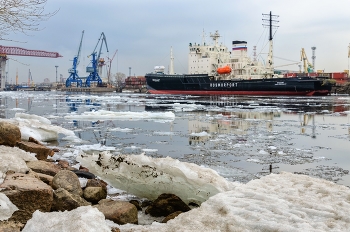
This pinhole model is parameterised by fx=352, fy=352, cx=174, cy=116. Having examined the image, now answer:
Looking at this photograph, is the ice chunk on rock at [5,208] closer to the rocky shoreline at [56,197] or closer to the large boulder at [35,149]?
the rocky shoreline at [56,197]

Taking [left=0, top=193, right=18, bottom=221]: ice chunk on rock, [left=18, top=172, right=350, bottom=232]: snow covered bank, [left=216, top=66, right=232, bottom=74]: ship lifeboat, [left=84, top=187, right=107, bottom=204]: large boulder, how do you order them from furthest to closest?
[left=216, top=66, right=232, bottom=74]: ship lifeboat < [left=84, top=187, right=107, bottom=204]: large boulder < [left=0, top=193, right=18, bottom=221]: ice chunk on rock < [left=18, top=172, right=350, bottom=232]: snow covered bank

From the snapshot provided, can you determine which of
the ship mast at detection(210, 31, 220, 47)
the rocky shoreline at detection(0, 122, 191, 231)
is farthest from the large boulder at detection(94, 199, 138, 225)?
the ship mast at detection(210, 31, 220, 47)

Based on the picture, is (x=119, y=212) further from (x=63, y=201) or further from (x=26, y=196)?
(x=26, y=196)

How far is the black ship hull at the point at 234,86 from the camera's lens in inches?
1608

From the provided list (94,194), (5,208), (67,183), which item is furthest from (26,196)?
(94,194)

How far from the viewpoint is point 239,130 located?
1055cm

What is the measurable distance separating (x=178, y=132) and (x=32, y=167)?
6247 millimetres

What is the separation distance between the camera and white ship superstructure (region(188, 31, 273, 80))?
153 feet

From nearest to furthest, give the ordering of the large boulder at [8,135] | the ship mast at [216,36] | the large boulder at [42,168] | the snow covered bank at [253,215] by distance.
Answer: the snow covered bank at [253,215]
the large boulder at [42,168]
the large boulder at [8,135]
the ship mast at [216,36]

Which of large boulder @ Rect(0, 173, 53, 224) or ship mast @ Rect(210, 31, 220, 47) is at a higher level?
ship mast @ Rect(210, 31, 220, 47)

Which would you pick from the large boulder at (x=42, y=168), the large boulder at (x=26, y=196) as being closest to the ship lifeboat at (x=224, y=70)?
the large boulder at (x=42, y=168)

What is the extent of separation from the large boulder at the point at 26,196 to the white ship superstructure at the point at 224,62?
144ft

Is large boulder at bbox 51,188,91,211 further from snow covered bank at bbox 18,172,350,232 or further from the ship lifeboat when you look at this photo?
the ship lifeboat

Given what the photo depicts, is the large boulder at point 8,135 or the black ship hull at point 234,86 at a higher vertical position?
the black ship hull at point 234,86
